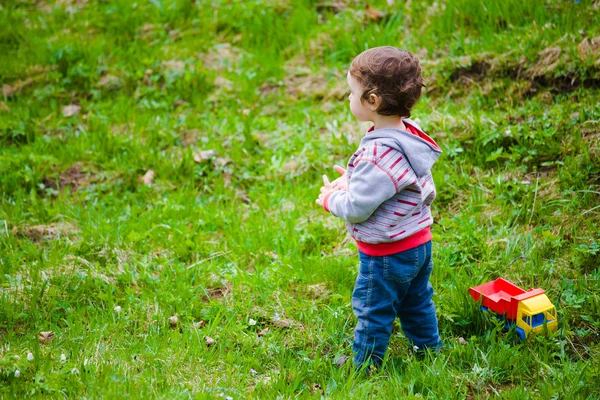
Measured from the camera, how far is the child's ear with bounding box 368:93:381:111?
2.89 meters

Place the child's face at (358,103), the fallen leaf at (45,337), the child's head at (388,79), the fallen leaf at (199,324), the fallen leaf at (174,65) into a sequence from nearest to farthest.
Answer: the child's head at (388,79) → the child's face at (358,103) → the fallen leaf at (45,337) → the fallen leaf at (199,324) → the fallen leaf at (174,65)

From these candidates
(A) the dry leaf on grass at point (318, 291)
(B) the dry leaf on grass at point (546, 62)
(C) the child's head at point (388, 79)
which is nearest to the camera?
(C) the child's head at point (388, 79)

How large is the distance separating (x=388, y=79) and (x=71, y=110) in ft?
15.0

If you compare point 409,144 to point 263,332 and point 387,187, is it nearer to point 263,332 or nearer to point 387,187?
point 387,187

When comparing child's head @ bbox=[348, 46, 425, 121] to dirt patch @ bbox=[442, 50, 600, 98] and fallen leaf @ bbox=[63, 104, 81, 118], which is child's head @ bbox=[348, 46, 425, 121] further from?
fallen leaf @ bbox=[63, 104, 81, 118]

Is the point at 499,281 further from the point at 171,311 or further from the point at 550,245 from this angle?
the point at 171,311

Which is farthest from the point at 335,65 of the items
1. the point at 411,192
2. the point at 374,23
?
the point at 411,192

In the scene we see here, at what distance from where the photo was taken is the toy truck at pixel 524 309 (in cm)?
329

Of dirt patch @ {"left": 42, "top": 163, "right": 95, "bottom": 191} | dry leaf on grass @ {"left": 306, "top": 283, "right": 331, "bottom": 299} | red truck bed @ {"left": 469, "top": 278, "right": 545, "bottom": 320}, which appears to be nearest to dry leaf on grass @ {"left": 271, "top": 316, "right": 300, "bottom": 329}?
dry leaf on grass @ {"left": 306, "top": 283, "right": 331, "bottom": 299}

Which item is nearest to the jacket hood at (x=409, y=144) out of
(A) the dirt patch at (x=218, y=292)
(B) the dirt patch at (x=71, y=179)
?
(A) the dirt patch at (x=218, y=292)

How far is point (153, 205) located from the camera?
510cm

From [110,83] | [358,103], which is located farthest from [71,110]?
[358,103]

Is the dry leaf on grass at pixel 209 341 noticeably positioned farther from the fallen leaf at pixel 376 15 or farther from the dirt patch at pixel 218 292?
the fallen leaf at pixel 376 15

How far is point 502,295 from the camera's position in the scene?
3543 millimetres
